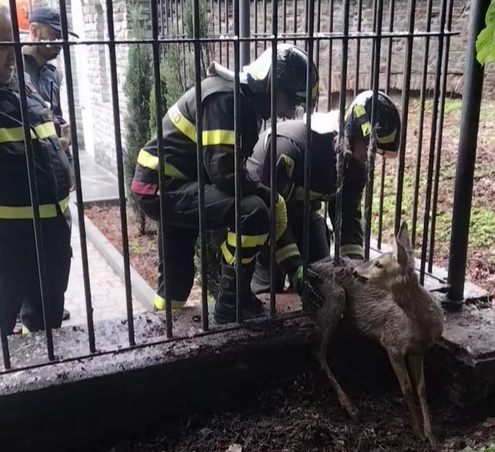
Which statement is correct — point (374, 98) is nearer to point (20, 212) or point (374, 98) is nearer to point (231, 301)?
point (231, 301)

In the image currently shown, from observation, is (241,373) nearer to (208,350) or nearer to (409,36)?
(208,350)

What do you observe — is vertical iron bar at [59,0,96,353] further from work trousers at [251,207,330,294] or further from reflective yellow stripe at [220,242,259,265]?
work trousers at [251,207,330,294]

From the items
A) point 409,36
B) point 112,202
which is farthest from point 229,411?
point 112,202

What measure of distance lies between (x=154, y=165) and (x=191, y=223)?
1.34ft

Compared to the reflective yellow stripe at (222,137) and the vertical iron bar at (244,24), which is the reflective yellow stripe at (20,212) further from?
the vertical iron bar at (244,24)

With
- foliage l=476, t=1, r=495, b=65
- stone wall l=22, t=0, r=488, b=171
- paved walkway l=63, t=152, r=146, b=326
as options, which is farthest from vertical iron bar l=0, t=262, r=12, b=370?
stone wall l=22, t=0, r=488, b=171

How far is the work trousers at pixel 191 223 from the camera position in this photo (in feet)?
10.6

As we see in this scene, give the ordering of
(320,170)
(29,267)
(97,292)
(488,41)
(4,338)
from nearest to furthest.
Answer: (488,41) < (4,338) < (29,267) < (320,170) < (97,292)

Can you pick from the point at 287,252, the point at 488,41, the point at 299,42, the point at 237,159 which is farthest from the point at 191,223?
the point at 299,42

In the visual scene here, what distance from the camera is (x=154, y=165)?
11.6 ft

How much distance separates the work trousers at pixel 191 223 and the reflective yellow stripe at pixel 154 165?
39 mm

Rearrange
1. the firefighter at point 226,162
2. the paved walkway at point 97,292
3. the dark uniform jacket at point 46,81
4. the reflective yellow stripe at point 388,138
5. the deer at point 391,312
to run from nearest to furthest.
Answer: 1. the deer at point 391,312
2. the firefighter at point 226,162
3. the reflective yellow stripe at point 388,138
4. the dark uniform jacket at point 46,81
5. the paved walkway at point 97,292

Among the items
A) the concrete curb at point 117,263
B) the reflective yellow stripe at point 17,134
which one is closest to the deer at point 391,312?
the reflective yellow stripe at point 17,134

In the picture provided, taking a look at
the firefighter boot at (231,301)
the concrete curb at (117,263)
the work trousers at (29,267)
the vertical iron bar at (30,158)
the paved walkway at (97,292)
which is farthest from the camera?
the concrete curb at (117,263)
